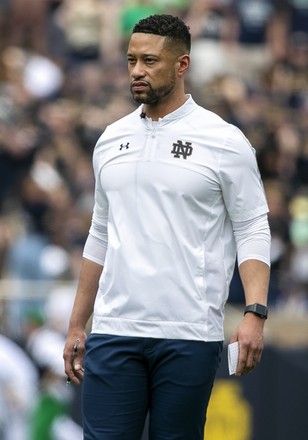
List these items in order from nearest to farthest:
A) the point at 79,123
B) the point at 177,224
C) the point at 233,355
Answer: the point at 233,355
the point at 177,224
the point at 79,123

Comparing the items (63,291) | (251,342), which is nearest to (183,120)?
(251,342)

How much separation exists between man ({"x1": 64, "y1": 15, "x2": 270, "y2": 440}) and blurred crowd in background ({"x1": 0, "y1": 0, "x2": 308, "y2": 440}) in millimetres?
4264

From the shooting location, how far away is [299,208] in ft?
41.5

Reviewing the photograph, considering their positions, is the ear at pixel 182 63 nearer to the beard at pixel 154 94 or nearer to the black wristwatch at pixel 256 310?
the beard at pixel 154 94

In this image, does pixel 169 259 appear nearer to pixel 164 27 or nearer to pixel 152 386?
pixel 152 386

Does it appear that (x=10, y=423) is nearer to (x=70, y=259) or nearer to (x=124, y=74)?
(x=70, y=259)

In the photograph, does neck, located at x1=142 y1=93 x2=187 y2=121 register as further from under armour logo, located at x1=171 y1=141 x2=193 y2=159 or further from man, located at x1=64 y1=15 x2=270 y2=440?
under armour logo, located at x1=171 y1=141 x2=193 y2=159

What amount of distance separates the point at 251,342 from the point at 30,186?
22.9 ft

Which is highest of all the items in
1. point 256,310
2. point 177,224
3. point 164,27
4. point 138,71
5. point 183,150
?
point 164,27

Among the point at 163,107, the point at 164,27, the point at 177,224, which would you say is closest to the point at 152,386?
the point at 177,224

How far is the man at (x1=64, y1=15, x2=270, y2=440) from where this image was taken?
4645 mm

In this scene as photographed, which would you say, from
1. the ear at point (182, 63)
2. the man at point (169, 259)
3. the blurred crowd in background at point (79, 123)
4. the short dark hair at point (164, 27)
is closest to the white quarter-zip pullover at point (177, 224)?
the man at point (169, 259)

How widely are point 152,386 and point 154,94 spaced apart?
1.10 metres

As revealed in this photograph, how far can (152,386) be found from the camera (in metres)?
4.71
